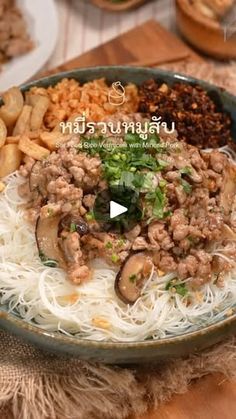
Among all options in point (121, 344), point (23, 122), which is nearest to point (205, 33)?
point (23, 122)

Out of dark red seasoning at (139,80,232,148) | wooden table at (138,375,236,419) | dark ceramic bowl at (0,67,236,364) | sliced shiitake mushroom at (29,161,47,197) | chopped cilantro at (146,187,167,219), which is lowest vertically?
wooden table at (138,375,236,419)

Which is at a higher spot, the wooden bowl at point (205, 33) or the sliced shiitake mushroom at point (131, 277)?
the wooden bowl at point (205, 33)

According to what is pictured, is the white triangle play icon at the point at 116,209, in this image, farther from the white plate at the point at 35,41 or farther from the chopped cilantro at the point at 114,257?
the white plate at the point at 35,41

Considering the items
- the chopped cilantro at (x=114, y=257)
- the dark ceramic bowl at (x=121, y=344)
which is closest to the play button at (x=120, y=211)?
the chopped cilantro at (x=114, y=257)

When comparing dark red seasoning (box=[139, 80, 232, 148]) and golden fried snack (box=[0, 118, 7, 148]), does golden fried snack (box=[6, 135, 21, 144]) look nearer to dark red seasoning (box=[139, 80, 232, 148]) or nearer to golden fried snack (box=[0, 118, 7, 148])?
golden fried snack (box=[0, 118, 7, 148])

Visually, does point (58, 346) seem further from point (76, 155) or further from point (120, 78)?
point (120, 78)

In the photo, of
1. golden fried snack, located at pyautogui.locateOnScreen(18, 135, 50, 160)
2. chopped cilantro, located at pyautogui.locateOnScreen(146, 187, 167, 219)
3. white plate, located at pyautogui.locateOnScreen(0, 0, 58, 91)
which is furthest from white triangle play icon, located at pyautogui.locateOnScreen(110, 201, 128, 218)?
white plate, located at pyautogui.locateOnScreen(0, 0, 58, 91)

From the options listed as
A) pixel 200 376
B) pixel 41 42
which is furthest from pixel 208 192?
pixel 41 42
